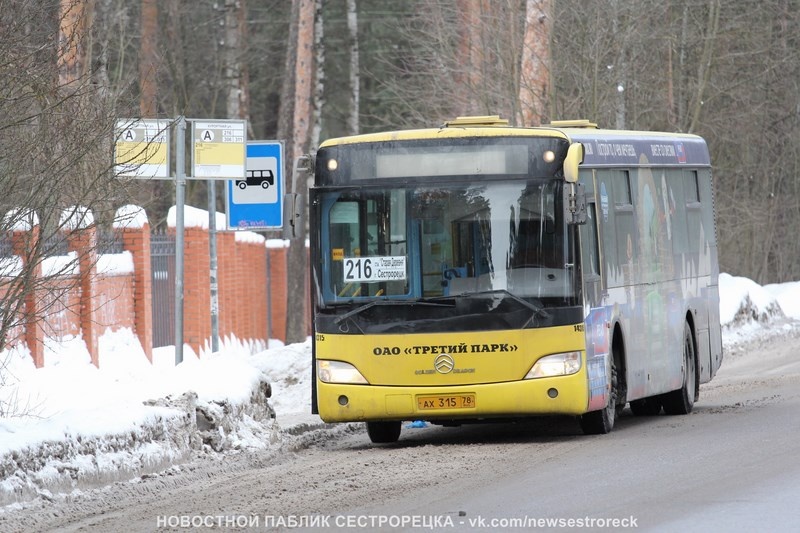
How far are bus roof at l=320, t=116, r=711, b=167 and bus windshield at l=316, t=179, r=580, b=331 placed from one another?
1.61ft

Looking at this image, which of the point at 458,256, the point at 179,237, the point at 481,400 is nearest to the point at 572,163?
the point at 458,256

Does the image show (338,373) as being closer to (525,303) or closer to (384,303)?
(384,303)

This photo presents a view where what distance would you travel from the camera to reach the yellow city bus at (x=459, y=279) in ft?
45.8

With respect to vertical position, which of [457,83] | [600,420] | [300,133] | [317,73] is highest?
[317,73]

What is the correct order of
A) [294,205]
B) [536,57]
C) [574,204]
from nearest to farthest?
[574,204] < [294,205] < [536,57]

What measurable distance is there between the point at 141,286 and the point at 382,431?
334 inches

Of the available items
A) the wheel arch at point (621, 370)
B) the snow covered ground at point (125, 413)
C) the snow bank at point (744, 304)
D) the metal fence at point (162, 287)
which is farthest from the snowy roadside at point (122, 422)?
the snow bank at point (744, 304)

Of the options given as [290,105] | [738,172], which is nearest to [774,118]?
[738,172]

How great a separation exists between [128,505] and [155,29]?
34.3 meters

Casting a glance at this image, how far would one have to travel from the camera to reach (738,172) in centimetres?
4203

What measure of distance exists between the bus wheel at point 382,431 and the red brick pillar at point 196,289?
35.5ft

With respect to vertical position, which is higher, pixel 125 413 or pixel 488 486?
pixel 125 413

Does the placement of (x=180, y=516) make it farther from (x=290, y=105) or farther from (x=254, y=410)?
(x=290, y=105)

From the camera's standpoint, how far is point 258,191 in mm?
19109
